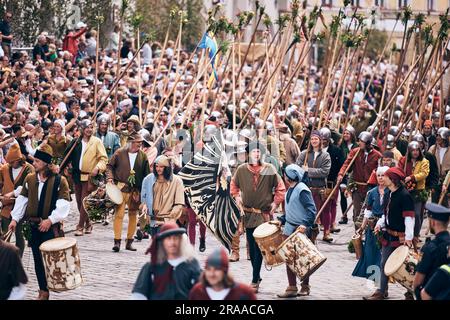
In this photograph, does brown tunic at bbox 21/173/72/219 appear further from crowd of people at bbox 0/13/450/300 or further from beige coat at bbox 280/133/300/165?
beige coat at bbox 280/133/300/165

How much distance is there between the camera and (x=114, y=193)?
19.3 m

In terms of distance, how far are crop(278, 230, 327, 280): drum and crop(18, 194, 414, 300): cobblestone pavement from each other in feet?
1.11

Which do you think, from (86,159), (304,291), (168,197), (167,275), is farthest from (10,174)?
(167,275)

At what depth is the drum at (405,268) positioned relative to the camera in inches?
601

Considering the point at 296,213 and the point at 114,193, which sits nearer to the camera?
the point at 296,213

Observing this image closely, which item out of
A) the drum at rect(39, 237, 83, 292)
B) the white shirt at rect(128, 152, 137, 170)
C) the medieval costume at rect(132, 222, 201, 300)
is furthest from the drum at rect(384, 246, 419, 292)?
the white shirt at rect(128, 152, 137, 170)

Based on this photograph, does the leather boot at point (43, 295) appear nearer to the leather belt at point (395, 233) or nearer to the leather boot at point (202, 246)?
the leather belt at point (395, 233)

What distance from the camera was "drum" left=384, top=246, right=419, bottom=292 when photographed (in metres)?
15.3

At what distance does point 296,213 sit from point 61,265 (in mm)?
2901

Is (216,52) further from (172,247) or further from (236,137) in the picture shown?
(172,247)

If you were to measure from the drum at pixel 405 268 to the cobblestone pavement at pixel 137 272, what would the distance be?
3.71 ft

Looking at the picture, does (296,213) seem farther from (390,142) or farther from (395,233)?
(390,142)

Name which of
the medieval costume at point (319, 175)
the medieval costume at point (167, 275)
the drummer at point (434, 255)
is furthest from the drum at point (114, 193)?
the medieval costume at point (167, 275)

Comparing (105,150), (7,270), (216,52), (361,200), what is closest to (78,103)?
(216,52)
